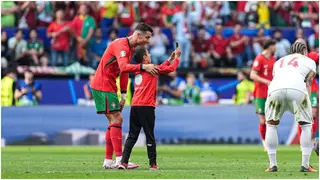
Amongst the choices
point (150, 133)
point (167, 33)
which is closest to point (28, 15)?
point (167, 33)

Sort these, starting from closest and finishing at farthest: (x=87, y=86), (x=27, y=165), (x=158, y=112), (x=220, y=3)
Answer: (x=27, y=165), (x=158, y=112), (x=87, y=86), (x=220, y=3)

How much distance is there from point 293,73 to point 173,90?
50.6ft

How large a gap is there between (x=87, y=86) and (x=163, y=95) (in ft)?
7.82

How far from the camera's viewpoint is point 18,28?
3000 cm

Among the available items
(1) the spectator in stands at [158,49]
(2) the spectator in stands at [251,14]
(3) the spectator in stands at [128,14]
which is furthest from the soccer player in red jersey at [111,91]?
(2) the spectator in stands at [251,14]

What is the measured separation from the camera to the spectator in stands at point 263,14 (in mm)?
31641

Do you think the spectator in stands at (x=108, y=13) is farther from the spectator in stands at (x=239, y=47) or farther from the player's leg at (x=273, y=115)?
the player's leg at (x=273, y=115)

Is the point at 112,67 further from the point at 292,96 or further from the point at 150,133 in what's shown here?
the point at 292,96

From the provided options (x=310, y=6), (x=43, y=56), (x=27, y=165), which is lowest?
(x=27, y=165)

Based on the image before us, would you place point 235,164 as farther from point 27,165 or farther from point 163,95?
point 163,95

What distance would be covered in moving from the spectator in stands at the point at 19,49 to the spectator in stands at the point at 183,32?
4.85 meters

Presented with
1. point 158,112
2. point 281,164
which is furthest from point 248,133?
point 281,164

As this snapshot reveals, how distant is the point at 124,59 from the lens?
1461cm

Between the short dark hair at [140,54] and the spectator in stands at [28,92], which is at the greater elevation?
the short dark hair at [140,54]
